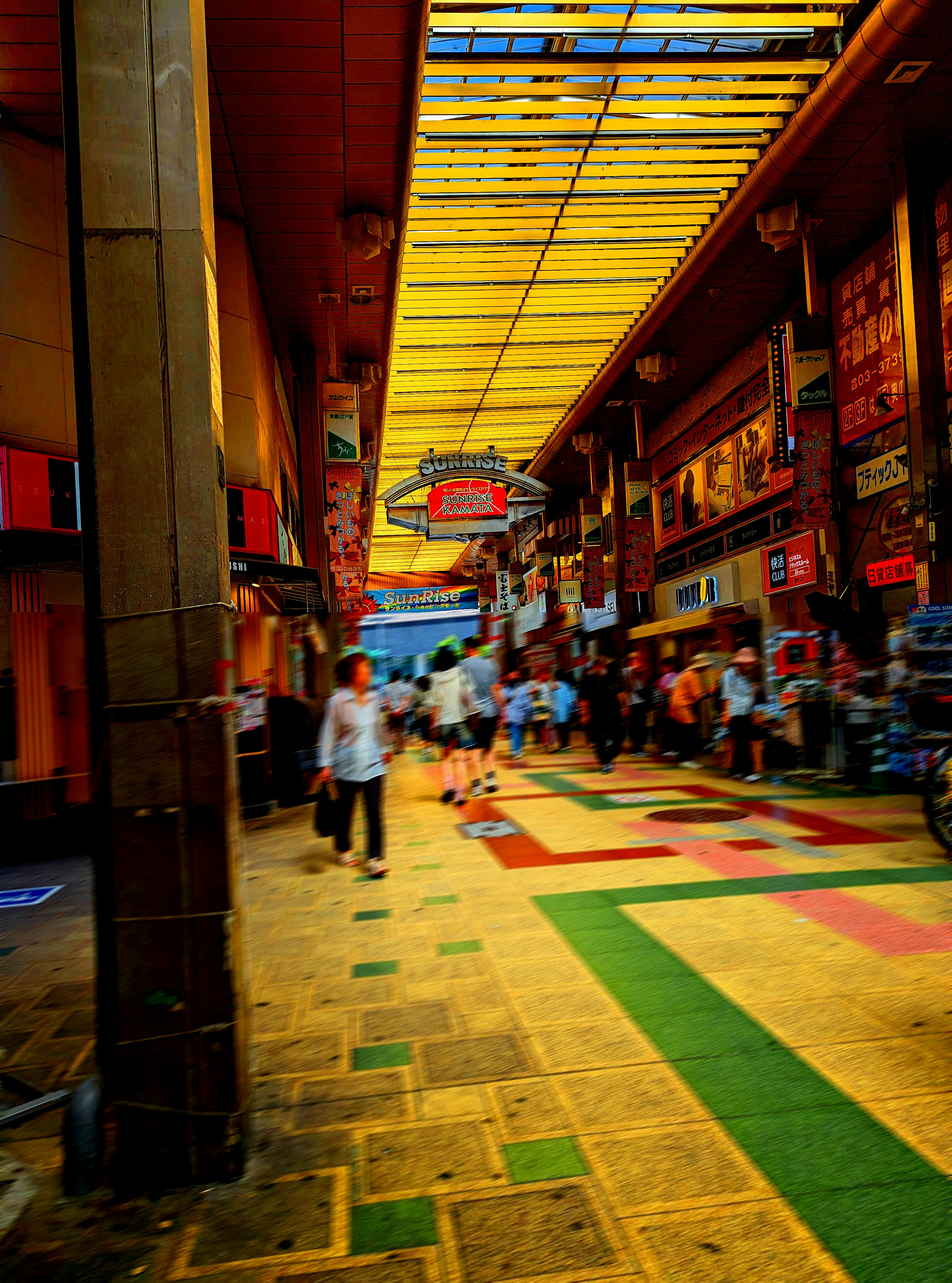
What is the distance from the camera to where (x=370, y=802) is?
6.58 metres

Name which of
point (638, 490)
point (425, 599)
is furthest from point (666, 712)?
point (425, 599)

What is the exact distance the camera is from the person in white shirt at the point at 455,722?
997 centimetres

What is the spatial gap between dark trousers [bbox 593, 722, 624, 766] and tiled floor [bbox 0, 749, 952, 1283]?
6.42 m

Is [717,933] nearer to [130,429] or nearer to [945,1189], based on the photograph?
[945,1189]

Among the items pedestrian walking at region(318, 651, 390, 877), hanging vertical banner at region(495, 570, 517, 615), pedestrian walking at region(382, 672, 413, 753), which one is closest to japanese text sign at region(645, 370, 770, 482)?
pedestrian walking at region(382, 672, 413, 753)

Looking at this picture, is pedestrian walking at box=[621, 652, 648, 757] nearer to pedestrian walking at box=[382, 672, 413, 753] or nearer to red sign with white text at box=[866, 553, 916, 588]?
red sign with white text at box=[866, 553, 916, 588]

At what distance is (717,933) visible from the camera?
4.68 m

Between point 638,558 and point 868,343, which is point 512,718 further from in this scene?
point 868,343

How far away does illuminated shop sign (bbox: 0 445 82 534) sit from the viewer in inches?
289

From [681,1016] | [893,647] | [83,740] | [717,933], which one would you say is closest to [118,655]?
[83,740]

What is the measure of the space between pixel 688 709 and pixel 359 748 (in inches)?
294

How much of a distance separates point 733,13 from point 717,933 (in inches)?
313

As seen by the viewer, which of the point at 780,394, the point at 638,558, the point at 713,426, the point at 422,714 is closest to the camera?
the point at 780,394

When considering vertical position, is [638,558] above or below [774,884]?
above
